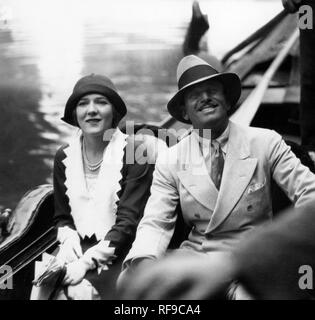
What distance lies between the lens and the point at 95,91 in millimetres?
1372

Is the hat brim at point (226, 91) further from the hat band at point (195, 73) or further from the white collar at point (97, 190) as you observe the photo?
the white collar at point (97, 190)

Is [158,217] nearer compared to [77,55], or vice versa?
[158,217]

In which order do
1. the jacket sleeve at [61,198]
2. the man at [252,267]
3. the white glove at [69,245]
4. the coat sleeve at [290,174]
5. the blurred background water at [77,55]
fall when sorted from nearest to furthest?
the man at [252,267] < the coat sleeve at [290,174] < the white glove at [69,245] < the jacket sleeve at [61,198] < the blurred background water at [77,55]

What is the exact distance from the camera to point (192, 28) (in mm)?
2029

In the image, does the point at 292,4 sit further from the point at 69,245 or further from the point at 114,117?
the point at 69,245

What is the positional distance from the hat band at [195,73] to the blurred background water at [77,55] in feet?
2.21

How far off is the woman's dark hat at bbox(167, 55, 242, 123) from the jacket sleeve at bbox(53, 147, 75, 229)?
33cm

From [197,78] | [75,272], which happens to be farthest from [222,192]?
[75,272]

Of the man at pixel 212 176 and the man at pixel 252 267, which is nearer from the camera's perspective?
the man at pixel 252 267

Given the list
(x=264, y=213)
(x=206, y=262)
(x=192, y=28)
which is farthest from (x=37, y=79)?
(x=206, y=262)

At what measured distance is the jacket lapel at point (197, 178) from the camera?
4.23 ft

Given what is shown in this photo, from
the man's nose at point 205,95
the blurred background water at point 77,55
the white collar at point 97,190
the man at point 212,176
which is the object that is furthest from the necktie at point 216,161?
the blurred background water at point 77,55

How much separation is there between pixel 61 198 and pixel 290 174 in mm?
584
